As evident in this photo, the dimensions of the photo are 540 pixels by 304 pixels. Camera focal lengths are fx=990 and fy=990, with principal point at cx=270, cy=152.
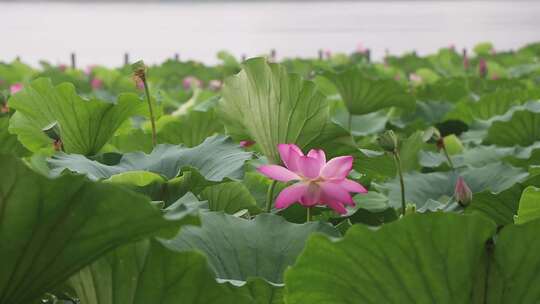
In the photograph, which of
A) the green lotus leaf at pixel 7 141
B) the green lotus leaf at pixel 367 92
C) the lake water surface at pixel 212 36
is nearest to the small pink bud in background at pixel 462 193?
the green lotus leaf at pixel 7 141

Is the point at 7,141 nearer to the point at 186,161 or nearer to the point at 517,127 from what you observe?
the point at 186,161

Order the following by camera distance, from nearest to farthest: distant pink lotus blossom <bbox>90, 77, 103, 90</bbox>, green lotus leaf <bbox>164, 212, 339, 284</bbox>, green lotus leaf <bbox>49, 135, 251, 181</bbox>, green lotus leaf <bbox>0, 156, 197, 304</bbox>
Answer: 1. green lotus leaf <bbox>0, 156, 197, 304</bbox>
2. green lotus leaf <bbox>164, 212, 339, 284</bbox>
3. green lotus leaf <bbox>49, 135, 251, 181</bbox>
4. distant pink lotus blossom <bbox>90, 77, 103, 90</bbox>

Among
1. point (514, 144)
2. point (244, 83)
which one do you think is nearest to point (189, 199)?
point (244, 83)

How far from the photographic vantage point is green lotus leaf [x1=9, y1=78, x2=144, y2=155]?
1194 mm

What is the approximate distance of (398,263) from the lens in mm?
632

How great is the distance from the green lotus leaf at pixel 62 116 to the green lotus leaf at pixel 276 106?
8.4 inches

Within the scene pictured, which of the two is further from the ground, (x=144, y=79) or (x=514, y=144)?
(x=144, y=79)

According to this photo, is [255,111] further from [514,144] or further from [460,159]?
[514,144]

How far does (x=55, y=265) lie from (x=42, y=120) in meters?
0.65

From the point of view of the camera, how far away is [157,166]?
104cm

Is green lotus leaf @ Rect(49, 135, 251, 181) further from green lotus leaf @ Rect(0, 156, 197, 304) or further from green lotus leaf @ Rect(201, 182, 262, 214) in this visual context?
green lotus leaf @ Rect(0, 156, 197, 304)

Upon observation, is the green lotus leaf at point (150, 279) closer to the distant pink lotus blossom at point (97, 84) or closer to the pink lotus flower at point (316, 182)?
the pink lotus flower at point (316, 182)

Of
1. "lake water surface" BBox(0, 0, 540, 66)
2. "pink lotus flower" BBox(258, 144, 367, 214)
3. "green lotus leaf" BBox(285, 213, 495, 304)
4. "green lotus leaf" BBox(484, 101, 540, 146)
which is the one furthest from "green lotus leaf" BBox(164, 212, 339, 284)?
"lake water surface" BBox(0, 0, 540, 66)

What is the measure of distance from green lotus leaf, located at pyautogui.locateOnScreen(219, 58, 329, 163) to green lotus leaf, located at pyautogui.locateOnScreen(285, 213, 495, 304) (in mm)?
403
